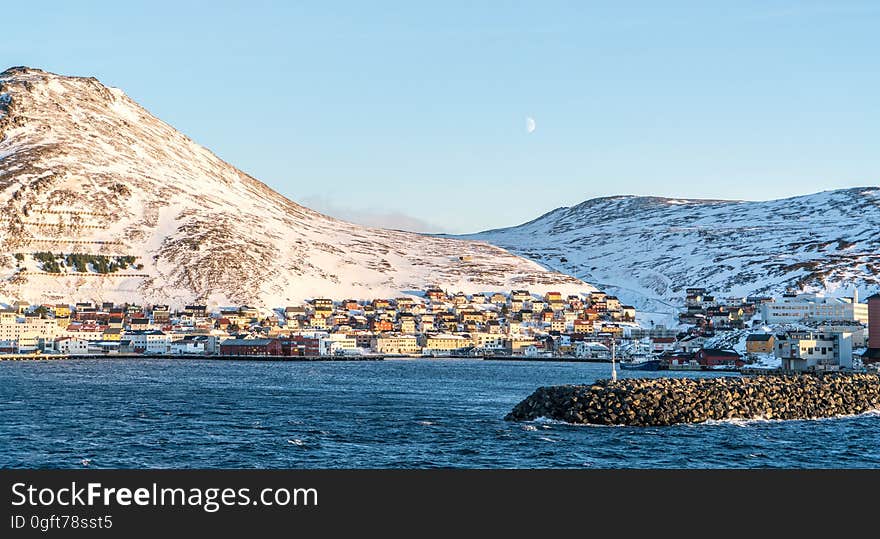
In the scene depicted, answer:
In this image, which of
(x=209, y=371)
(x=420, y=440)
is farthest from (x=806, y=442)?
(x=209, y=371)

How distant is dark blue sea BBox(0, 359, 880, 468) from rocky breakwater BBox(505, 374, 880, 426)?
182 centimetres

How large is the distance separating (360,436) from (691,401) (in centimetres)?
2344

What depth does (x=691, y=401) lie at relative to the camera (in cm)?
7662

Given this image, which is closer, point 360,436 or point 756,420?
point 360,436

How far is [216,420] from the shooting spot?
258ft

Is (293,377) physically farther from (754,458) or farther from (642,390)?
(754,458)

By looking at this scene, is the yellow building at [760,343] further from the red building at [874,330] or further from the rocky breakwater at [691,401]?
the rocky breakwater at [691,401]

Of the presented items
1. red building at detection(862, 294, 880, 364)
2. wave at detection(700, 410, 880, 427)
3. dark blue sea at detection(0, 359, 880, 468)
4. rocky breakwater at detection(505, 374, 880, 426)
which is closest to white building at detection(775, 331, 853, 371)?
red building at detection(862, 294, 880, 364)

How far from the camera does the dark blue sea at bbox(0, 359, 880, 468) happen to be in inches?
2282

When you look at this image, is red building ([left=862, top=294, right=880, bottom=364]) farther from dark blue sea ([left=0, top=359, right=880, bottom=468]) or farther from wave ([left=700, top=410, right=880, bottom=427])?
wave ([left=700, top=410, right=880, bottom=427])

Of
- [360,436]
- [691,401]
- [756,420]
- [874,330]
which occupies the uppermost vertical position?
[874,330]

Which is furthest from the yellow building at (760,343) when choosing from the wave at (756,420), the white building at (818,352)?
the wave at (756,420)

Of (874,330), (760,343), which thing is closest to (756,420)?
(874,330)

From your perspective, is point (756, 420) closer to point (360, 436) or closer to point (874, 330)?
point (360, 436)
